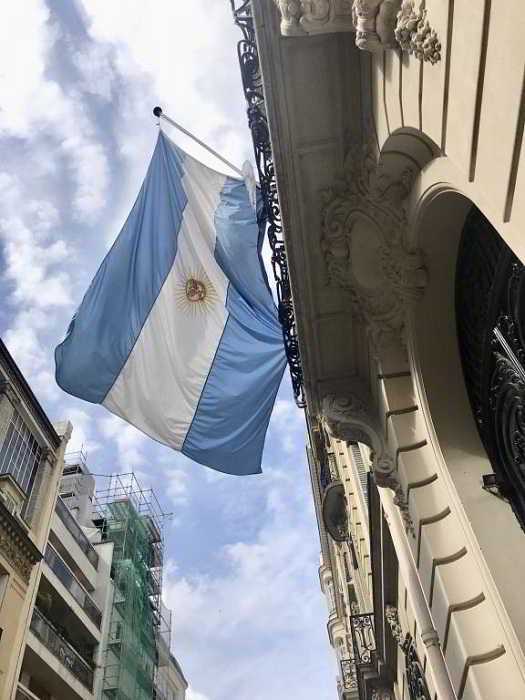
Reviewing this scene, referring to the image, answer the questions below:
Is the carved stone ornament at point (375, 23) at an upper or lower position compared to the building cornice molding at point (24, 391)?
lower

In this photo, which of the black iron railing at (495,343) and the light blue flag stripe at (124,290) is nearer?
the black iron railing at (495,343)

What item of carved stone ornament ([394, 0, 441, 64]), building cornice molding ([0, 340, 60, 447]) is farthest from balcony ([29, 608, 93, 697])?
carved stone ornament ([394, 0, 441, 64])

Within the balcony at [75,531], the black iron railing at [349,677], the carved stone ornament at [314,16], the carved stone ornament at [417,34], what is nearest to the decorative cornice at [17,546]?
the balcony at [75,531]

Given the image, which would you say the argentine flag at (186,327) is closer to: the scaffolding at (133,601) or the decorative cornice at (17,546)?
the decorative cornice at (17,546)

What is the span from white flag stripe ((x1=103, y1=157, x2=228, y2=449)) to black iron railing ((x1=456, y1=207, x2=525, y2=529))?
3361 millimetres

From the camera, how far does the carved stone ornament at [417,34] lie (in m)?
3.74

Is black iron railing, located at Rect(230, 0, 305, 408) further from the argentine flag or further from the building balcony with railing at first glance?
the building balcony with railing

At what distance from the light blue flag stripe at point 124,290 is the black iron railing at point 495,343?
415 cm

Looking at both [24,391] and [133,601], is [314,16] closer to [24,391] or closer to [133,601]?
[24,391]

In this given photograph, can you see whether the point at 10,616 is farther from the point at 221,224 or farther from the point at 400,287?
the point at 400,287

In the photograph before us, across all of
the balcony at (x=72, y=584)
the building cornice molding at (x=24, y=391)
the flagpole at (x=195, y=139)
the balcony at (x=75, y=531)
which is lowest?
the flagpole at (x=195, y=139)

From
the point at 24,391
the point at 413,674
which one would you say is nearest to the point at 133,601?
the point at 24,391

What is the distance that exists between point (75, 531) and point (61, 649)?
6.73 meters

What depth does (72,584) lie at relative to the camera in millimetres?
28672
